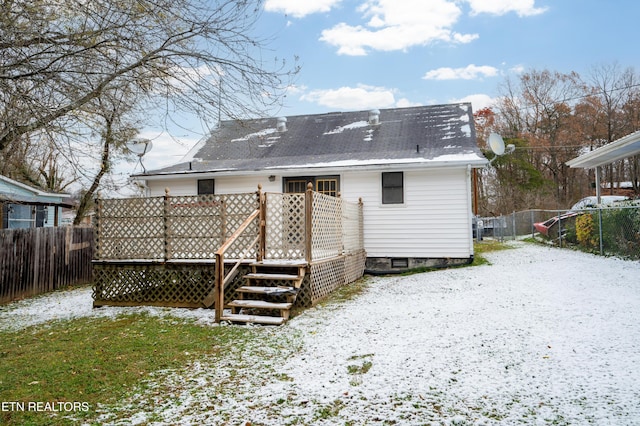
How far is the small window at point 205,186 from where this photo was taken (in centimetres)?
1257

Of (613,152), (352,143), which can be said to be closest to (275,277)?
(352,143)

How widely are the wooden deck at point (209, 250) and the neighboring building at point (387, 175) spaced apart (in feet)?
9.83

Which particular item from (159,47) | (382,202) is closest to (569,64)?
(382,202)

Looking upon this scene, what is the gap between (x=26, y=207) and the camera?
15273mm

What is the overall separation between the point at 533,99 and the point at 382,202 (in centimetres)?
2569

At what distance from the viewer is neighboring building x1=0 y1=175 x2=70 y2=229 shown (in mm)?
13664

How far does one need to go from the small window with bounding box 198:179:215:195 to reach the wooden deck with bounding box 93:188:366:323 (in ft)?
15.5

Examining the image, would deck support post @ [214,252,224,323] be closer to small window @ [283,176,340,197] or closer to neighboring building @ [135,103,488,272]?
neighboring building @ [135,103,488,272]

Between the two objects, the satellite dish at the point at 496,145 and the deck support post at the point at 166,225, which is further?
the satellite dish at the point at 496,145

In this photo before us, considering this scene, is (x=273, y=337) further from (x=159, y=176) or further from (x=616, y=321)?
(x=159, y=176)

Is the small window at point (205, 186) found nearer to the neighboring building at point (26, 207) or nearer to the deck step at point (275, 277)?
the neighboring building at point (26, 207)

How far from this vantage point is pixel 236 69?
4477 mm

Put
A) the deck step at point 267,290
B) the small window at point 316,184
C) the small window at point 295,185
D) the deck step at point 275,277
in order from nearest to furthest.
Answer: the deck step at point 267,290 < the deck step at point 275,277 < the small window at point 316,184 < the small window at point 295,185

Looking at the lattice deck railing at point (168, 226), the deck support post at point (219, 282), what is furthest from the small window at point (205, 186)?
the deck support post at point (219, 282)
